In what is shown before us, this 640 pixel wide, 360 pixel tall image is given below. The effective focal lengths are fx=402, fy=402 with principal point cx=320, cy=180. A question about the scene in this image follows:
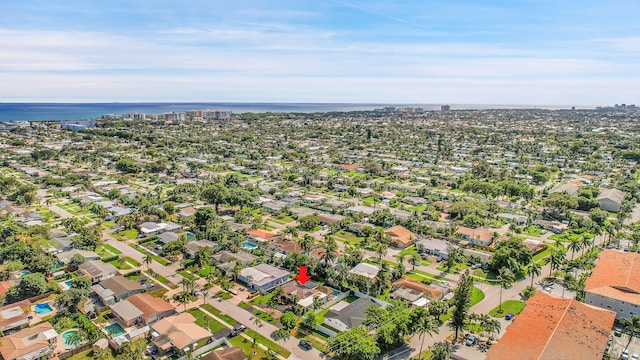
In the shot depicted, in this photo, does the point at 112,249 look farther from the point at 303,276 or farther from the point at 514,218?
the point at 514,218

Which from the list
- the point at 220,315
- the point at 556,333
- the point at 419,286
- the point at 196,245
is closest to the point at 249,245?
the point at 196,245

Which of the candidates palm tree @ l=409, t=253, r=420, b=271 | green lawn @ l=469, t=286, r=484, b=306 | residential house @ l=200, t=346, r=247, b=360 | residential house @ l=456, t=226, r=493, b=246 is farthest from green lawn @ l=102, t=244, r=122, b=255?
residential house @ l=456, t=226, r=493, b=246

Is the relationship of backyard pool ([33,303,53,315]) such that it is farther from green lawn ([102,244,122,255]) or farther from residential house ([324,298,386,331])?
residential house ([324,298,386,331])

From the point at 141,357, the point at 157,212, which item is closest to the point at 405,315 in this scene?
the point at 141,357

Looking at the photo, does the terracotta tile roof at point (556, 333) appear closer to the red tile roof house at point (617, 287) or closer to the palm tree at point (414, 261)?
the red tile roof house at point (617, 287)

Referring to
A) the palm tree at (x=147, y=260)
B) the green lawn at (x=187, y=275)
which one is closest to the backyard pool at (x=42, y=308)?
the palm tree at (x=147, y=260)

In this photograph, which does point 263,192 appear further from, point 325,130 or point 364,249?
point 325,130
